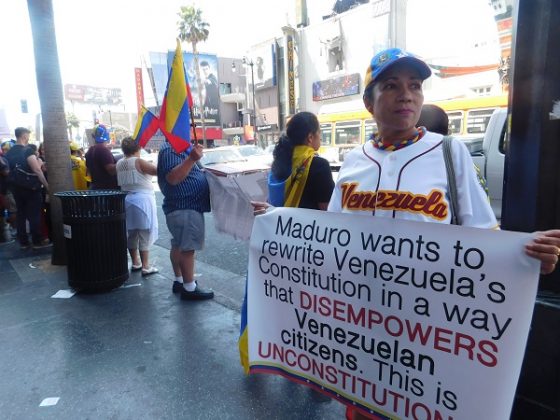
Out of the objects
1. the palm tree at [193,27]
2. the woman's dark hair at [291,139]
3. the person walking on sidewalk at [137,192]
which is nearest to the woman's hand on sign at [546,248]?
the woman's dark hair at [291,139]

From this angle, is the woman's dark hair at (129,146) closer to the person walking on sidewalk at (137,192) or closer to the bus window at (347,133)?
the person walking on sidewalk at (137,192)

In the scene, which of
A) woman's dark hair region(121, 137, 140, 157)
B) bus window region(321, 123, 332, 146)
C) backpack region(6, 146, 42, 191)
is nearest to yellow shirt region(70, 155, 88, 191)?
backpack region(6, 146, 42, 191)

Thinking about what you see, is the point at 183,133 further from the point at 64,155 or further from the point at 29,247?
the point at 29,247

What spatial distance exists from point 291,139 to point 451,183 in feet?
4.25

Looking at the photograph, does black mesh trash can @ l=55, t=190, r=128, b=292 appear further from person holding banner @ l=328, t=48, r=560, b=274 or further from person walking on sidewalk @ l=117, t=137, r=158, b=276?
person holding banner @ l=328, t=48, r=560, b=274

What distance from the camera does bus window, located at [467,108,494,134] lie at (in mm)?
12297

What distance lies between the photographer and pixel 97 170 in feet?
17.4

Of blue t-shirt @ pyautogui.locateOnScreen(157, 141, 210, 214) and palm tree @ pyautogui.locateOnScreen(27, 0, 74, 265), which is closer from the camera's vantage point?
blue t-shirt @ pyautogui.locateOnScreen(157, 141, 210, 214)

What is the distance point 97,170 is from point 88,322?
2.29m

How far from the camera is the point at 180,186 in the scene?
3930 mm

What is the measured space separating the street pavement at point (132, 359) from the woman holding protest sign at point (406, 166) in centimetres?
151

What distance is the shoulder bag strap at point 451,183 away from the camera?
1.51 meters

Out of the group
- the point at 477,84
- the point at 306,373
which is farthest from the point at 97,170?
the point at 477,84

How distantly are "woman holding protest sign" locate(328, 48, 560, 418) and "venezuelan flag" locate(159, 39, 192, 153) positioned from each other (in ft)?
6.75
